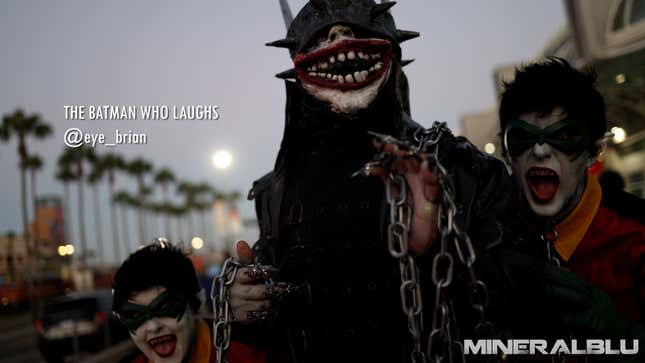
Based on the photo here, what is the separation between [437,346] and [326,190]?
879 mm

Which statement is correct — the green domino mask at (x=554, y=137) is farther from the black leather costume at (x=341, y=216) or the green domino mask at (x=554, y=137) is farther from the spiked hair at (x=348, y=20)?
the spiked hair at (x=348, y=20)

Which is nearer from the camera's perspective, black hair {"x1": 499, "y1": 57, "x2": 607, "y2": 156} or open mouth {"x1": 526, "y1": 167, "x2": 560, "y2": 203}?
open mouth {"x1": 526, "y1": 167, "x2": 560, "y2": 203}

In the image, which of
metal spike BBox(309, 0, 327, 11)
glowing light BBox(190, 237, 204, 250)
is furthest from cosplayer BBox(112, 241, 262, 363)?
metal spike BBox(309, 0, 327, 11)

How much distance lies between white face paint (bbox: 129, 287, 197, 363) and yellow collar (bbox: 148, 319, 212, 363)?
0.05 m

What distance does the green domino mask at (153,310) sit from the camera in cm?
377

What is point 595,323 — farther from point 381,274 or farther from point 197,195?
point 197,195

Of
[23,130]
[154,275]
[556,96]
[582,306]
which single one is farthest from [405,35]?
[23,130]

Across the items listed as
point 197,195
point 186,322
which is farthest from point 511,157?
point 197,195

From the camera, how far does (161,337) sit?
377 cm

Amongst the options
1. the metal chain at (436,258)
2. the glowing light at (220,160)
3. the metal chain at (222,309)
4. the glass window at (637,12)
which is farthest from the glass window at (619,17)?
the metal chain at (436,258)

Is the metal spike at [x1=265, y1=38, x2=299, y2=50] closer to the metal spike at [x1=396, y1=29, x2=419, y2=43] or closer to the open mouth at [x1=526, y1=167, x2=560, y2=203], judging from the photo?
the metal spike at [x1=396, y1=29, x2=419, y2=43]

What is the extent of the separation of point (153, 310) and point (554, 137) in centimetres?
243

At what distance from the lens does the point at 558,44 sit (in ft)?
131

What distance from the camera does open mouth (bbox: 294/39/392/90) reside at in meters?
2.67
